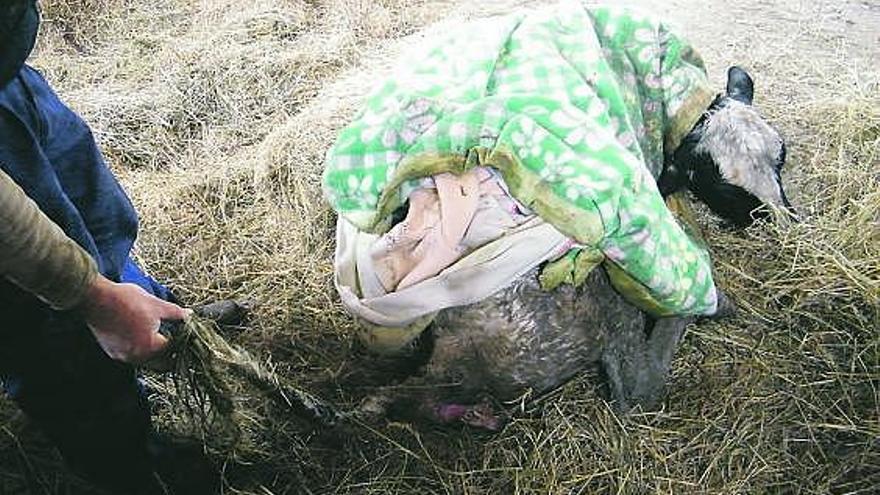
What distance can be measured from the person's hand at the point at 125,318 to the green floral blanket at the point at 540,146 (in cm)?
49

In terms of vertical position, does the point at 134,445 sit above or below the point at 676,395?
above

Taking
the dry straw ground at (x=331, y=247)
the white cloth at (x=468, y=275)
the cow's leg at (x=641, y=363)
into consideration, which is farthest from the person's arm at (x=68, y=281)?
the cow's leg at (x=641, y=363)

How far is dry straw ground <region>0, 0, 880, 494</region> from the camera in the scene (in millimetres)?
2289

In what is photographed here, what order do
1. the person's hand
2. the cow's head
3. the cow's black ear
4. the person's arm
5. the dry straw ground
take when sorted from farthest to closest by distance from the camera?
the cow's black ear < the cow's head < the dry straw ground < the person's hand < the person's arm

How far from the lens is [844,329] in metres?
2.50

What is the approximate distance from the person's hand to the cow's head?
1481mm

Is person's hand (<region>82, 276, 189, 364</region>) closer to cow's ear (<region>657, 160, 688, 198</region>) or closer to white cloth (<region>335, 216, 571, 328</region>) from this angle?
white cloth (<region>335, 216, 571, 328</region>)

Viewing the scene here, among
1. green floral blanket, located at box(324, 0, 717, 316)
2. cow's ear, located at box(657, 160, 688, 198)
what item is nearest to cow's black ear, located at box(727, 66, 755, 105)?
cow's ear, located at box(657, 160, 688, 198)

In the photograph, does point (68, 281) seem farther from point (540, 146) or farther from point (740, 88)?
point (740, 88)

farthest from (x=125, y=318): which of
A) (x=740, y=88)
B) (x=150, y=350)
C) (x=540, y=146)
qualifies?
(x=740, y=88)

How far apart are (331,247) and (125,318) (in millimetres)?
1353

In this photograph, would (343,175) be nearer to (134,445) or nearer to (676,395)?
(134,445)

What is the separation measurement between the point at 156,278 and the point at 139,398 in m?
0.88

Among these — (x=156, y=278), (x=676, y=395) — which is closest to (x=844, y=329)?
(x=676, y=395)
